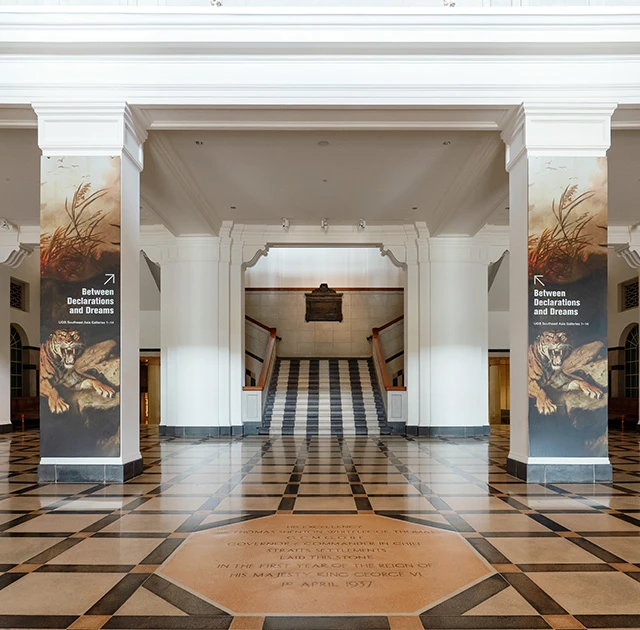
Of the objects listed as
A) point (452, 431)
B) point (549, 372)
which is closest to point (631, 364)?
point (452, 431)

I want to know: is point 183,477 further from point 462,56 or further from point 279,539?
point 462,56

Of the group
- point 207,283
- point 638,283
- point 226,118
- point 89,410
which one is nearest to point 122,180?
point 226,118

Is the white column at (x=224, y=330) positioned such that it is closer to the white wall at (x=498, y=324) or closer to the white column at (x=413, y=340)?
the white column at (x=413, y=340)

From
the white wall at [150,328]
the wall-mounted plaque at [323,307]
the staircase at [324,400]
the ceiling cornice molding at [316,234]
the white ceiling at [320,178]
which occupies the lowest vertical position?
the staircase at [324,400]

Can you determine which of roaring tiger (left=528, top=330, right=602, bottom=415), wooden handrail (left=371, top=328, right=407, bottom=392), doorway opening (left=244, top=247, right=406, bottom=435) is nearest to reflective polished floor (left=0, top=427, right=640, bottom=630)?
roaring tiger (left=528, top=330, right=602, bottom=415)

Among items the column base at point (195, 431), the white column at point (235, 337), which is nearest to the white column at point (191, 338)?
the column base at point (195, 431)

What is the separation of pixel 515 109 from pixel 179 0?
141 inches

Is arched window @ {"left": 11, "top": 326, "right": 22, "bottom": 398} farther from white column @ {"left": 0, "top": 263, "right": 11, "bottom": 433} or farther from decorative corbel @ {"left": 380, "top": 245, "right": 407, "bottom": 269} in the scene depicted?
decorative corbel @ {"left": 380, "top": 245, "right": 407, "bottom": 269}

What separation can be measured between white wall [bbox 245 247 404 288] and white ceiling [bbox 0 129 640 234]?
24.3ft

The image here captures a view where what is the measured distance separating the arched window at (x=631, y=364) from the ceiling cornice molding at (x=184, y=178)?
34.1 feet

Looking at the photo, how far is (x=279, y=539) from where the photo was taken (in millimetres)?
3885

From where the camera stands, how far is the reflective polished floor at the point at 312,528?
8.71 feet

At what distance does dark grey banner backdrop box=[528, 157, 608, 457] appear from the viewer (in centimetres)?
616

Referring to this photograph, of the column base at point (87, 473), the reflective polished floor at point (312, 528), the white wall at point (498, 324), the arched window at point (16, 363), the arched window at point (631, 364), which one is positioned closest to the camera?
the reflective polished floor at point (312, 528)
